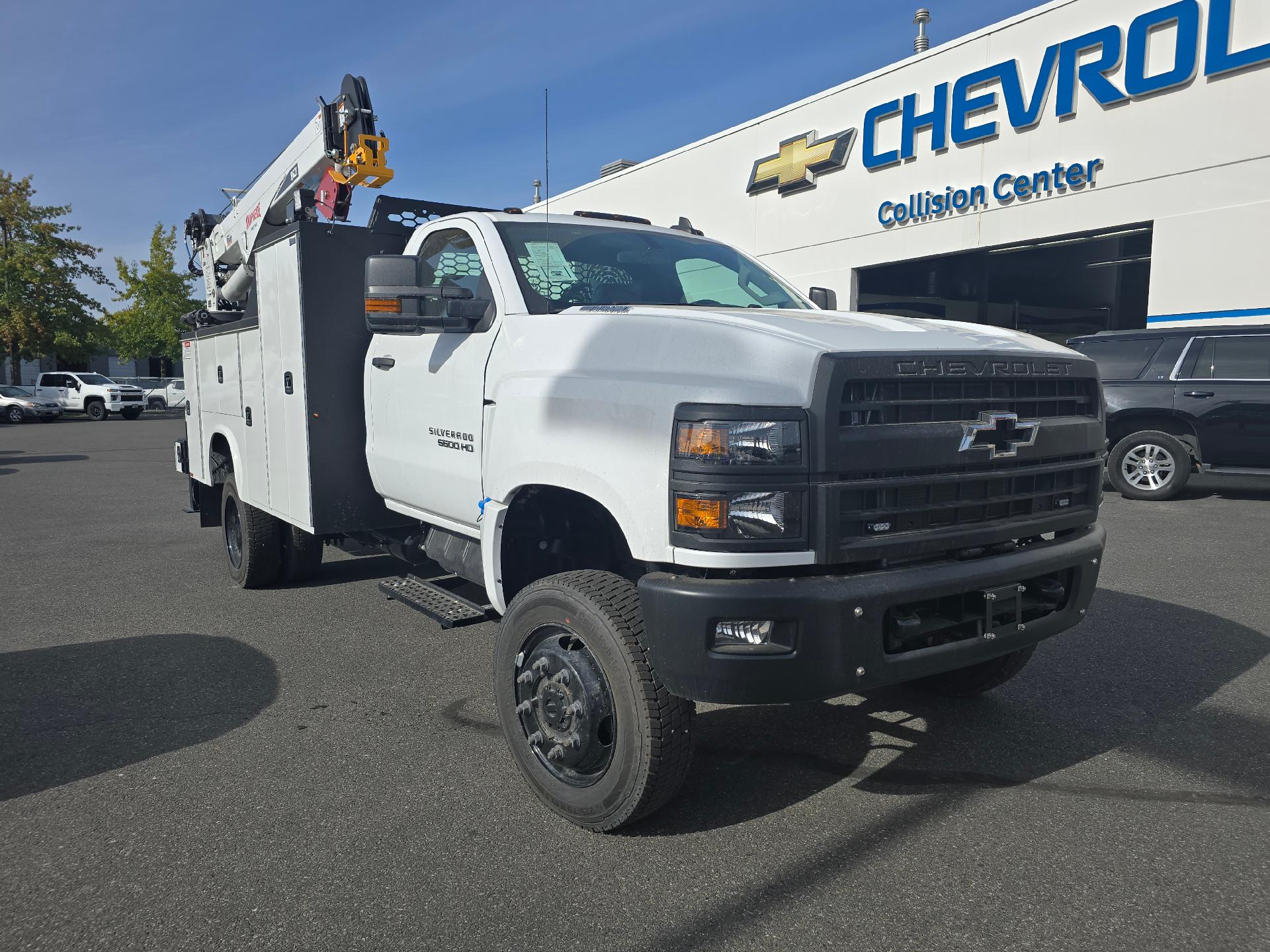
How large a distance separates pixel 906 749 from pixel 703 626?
5.05 ft

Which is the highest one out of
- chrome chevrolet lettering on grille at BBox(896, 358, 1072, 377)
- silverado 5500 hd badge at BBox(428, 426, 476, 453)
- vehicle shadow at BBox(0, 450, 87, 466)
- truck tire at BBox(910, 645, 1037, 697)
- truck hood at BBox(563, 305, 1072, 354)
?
truck hood at BBox(563, 305, 1072, 354)

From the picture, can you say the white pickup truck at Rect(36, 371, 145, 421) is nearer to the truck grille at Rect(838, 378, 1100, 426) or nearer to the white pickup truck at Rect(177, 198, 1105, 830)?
the white pickup truck at Rect(177, 198, 1105, 830)

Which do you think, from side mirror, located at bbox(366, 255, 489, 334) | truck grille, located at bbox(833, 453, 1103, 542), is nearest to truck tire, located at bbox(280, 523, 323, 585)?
side mirror, located at bbox(366, 255, 489, 334)

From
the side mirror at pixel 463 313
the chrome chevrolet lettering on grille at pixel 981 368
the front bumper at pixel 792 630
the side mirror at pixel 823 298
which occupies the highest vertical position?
the side mirror at pixel 823 298

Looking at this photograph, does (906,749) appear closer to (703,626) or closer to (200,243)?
(703,626)

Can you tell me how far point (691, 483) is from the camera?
101 inches

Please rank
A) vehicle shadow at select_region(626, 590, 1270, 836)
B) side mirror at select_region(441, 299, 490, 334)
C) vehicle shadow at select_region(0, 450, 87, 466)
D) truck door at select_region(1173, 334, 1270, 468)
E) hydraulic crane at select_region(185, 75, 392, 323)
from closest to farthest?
vehicle shadow at select_region(626, 590, 1270, 836)
side mirror at select_region(441, 299, 490, 334)
hydraulic crane at select_region(185, 75, 392, 323)
truck door at select_region(1173, 334, 1270, 468)
vehicle shadow at select_region(0, 450, 87, 466)

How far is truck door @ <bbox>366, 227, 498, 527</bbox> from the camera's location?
151 inches

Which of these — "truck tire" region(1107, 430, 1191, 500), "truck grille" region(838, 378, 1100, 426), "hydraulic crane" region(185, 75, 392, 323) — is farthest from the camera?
"truck tire" region(1107, 430, 1191, 500)

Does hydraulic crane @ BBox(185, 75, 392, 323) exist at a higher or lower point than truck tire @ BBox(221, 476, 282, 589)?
higher

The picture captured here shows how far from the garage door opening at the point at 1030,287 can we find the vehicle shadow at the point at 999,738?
1213cm

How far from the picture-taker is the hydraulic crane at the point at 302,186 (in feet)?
21.2

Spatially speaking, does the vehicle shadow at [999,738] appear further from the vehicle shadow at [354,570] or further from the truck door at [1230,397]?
the truck door at [1230,397]

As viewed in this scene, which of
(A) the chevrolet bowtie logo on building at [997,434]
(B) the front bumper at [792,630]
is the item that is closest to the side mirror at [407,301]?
(B) the front bumper at [792,630]
